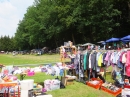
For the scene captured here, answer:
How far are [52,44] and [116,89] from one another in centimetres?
4647

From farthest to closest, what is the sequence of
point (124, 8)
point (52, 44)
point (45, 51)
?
point (52, 44) < point (45, 51) < point (124, 8)

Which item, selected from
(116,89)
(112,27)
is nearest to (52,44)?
(112,27)

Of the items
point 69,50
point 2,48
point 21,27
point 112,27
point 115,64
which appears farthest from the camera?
point 2,48

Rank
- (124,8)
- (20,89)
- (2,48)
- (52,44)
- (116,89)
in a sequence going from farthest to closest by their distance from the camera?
(2,48)
(52,44)
(124,8)
(116,89)
(20,89)

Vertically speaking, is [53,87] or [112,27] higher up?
[112,27]

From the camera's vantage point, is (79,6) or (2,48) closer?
(79,6)

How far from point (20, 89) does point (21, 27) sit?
66574 mm

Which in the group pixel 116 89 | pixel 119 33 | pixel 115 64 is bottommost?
pixel 116 89

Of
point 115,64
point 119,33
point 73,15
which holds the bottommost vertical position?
point 115,64

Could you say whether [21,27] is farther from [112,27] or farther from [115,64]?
[115,64]

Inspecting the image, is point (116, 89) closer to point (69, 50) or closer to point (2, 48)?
point (69, 50)

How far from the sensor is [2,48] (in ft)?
324

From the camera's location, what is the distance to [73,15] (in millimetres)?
38656

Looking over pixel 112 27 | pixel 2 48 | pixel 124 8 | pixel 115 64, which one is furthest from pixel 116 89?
pixel 2 48
